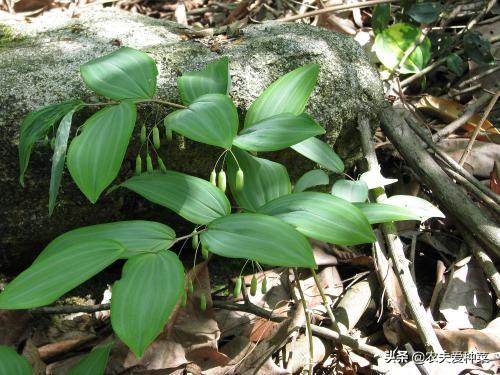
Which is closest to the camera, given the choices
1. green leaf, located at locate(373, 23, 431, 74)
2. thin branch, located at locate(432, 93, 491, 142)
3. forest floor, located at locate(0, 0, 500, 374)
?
forest floor, located at locate(0, 0, 500, 374)

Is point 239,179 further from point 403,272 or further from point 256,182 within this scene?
point 403,272

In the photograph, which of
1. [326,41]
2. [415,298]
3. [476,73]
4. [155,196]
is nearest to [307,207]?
[155,196]

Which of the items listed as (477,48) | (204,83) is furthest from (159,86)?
(477,48)

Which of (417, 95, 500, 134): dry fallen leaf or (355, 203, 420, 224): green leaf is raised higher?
(355, 203, 420, 224): green leaf

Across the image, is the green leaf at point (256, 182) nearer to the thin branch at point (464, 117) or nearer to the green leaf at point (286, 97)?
the green leaf at point (286, 97)

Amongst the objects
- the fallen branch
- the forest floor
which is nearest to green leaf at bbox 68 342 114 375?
the forest floor

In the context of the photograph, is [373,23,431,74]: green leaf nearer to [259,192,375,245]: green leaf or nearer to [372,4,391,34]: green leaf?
[372,4,391,34]: green leaf

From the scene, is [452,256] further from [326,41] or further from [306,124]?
[306,124]
